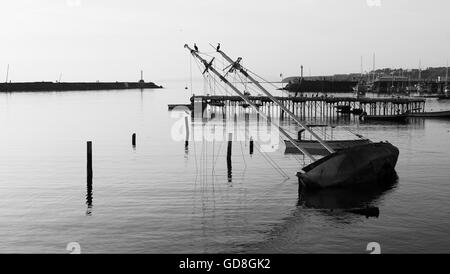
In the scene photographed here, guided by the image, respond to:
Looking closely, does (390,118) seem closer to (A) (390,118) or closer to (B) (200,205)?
(A) (390,118)

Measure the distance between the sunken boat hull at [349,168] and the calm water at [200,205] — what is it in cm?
182

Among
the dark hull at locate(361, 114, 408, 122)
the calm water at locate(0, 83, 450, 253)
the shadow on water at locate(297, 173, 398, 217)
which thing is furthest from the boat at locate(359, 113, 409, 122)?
the shadow on water at locate(297, 173, 398, 217)

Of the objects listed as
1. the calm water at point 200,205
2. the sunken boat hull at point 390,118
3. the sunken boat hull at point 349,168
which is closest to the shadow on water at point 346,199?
the calm water at point 200,205

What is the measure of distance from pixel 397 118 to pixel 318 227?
9993 centimetres

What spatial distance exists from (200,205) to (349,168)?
14851 mm

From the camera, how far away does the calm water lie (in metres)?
33.2

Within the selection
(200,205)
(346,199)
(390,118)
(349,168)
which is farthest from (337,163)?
(390,118)

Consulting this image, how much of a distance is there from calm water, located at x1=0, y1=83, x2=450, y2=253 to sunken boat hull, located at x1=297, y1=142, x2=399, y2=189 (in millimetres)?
1819

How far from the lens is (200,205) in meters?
42.9

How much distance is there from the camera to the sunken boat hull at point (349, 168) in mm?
47438

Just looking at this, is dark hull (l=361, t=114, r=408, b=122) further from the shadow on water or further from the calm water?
the shadow on water

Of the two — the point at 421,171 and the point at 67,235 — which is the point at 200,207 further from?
the point at 421,171

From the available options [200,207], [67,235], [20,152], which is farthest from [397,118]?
[67,235]

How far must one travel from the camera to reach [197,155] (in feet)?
238
